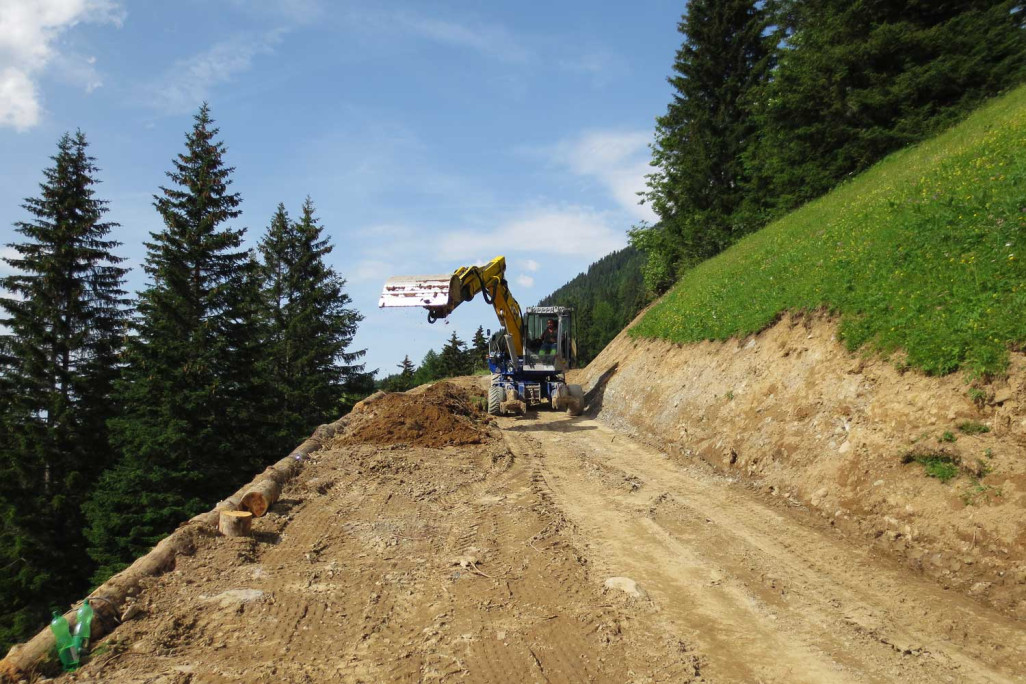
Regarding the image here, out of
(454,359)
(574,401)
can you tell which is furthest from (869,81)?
(454,359)

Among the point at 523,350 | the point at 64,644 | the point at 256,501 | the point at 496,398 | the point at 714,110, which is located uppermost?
the point at 714,110

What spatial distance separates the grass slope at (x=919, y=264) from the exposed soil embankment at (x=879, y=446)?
1.68 ft

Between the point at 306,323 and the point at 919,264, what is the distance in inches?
1170

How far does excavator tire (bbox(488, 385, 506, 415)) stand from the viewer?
1764 centimetres

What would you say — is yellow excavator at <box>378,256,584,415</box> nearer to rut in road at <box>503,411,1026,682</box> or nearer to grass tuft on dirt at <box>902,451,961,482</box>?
rut in road at <box>503,411,1026,682</box>

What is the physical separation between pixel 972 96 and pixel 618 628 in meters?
24.5

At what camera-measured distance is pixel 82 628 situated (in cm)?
449

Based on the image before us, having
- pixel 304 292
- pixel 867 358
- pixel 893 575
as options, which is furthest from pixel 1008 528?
pixel 304 292

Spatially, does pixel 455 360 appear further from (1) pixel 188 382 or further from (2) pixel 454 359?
(1) pixel 188 382

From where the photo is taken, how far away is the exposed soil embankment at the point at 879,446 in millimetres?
5523

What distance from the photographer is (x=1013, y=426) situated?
235 inches

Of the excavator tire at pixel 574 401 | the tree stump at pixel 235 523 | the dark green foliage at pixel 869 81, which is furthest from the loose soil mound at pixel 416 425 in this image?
the dark green foliage at pixel 869 81

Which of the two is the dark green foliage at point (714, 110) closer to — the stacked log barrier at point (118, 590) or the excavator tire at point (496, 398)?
the excavator tire at point (496, 398)

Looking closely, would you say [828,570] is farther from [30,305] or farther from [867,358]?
[30,305]
